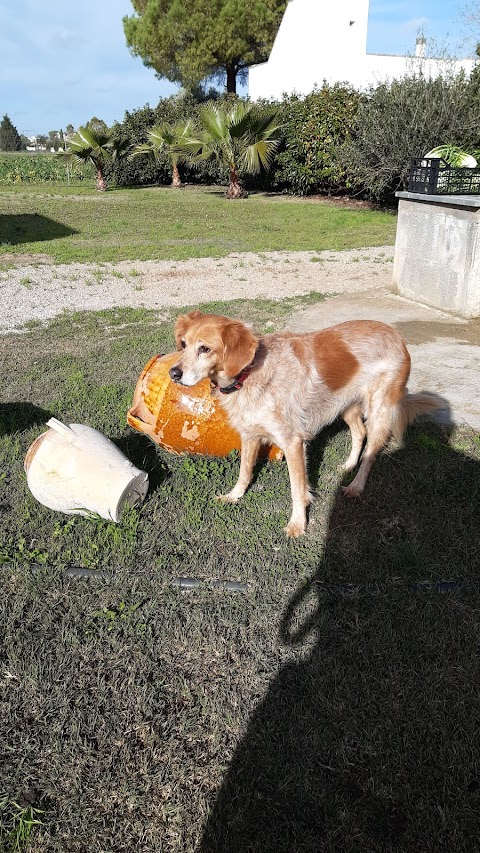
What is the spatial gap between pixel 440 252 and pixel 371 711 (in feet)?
22.9

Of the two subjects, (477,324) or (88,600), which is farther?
(477,324)

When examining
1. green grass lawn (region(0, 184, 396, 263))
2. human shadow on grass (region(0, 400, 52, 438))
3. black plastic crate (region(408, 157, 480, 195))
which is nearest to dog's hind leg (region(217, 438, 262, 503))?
human shadow on grass (region(0, 400, 52, 438))

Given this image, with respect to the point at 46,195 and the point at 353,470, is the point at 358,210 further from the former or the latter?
the point at 353,470

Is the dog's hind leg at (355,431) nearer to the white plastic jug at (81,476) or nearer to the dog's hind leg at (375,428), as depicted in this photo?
the dog's hind leg at (375,428)

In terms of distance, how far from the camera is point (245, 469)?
3.88 meters

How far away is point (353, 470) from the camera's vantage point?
4.27m

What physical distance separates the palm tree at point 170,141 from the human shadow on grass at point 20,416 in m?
24.4

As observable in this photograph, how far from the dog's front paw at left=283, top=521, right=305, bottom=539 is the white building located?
91.7 ft

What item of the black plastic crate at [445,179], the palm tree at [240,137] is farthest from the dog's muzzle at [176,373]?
the palm tree at [240,137]

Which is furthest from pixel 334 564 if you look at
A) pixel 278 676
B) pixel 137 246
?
pixel 137 246

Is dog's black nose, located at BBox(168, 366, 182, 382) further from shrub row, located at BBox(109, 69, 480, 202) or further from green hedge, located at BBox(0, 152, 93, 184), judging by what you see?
green hedge, located at BBox(0, 152, 93, 184)

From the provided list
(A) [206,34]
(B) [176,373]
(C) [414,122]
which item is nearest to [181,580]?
(B) [176,373]

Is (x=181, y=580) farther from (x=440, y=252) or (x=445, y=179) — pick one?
(x=445, y=179)

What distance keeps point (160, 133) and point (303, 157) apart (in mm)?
7378
